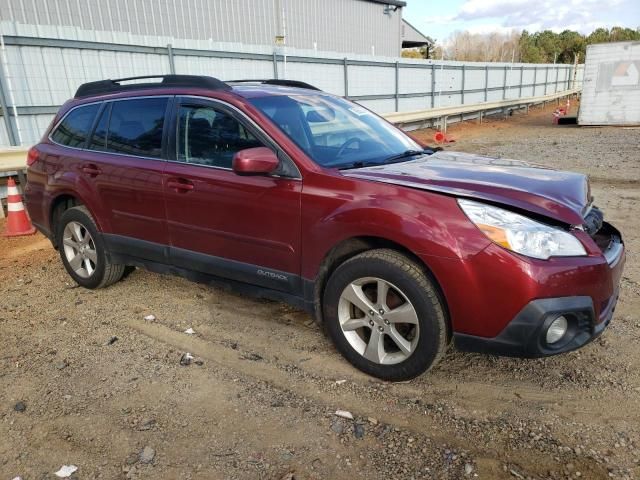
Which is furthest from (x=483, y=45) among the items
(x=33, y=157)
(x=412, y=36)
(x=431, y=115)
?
(x=33, y=157)

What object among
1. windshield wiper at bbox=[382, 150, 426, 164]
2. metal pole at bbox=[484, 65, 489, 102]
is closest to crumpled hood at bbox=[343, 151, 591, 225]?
windshield wiper at bbox=[382, 150, 426, 164]

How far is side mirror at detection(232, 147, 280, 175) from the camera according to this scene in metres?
3.08

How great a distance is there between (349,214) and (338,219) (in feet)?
0.26

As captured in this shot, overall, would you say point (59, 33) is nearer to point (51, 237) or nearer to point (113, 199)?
point (51, 237)

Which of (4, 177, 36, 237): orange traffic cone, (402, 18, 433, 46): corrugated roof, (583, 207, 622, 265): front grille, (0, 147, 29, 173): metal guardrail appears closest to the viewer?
(583, 207, 622, 265): front grille

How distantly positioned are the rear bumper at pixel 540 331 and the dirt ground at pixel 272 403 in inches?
13.8

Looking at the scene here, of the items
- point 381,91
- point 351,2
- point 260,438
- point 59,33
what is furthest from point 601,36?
point 260,438

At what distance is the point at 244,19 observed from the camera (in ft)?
61.1

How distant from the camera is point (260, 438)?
2.61 metres

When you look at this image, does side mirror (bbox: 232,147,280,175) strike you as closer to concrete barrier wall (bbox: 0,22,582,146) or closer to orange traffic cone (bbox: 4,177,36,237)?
orange traffic cone (bbox: 4,177,36,237)

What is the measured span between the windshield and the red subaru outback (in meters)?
0.02

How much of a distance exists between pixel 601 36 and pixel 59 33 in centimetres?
7831

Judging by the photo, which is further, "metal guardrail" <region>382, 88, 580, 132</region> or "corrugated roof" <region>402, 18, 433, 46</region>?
"corrugated roof" <region>402, 18, 433, 46</region>

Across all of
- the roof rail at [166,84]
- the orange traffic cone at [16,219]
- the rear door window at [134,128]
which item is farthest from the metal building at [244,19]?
the rear door window at [134,128]
